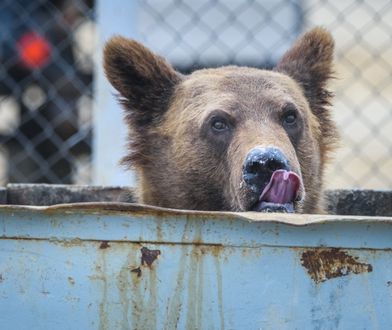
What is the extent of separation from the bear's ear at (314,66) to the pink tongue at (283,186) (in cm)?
133

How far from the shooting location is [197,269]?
2.10 meters

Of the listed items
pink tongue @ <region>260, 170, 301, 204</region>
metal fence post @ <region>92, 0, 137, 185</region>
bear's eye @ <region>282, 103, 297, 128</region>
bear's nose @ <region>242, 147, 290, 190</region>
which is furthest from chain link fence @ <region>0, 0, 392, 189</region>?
pink tongue @ <region>260, 170, 301, 204</region>

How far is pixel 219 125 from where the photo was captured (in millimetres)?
3594

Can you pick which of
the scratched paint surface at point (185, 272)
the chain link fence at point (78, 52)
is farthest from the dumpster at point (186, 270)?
the chain link fence at point (78, 52)

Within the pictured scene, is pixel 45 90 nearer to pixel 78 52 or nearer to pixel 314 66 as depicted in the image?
pixel 78 52

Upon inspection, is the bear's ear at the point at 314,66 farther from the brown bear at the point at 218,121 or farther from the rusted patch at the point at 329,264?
the rusted patch at the point at 329,264

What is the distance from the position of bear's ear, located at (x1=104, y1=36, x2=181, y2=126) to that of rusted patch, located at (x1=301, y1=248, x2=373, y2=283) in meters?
1.97

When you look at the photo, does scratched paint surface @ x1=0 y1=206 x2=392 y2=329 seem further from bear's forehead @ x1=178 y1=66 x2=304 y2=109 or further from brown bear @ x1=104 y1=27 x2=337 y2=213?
bear's forehead @ x1=178 y1=66 x2=304 y2=109

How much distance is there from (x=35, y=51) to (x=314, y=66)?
3.01m

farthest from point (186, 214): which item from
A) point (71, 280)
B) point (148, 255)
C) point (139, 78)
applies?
point (139, 78)

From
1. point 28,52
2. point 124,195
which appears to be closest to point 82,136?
point 28,52

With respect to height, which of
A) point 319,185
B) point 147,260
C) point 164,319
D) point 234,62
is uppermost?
point 234,62

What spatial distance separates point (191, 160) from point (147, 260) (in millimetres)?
1618

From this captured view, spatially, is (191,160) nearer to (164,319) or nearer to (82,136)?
(164,319)
